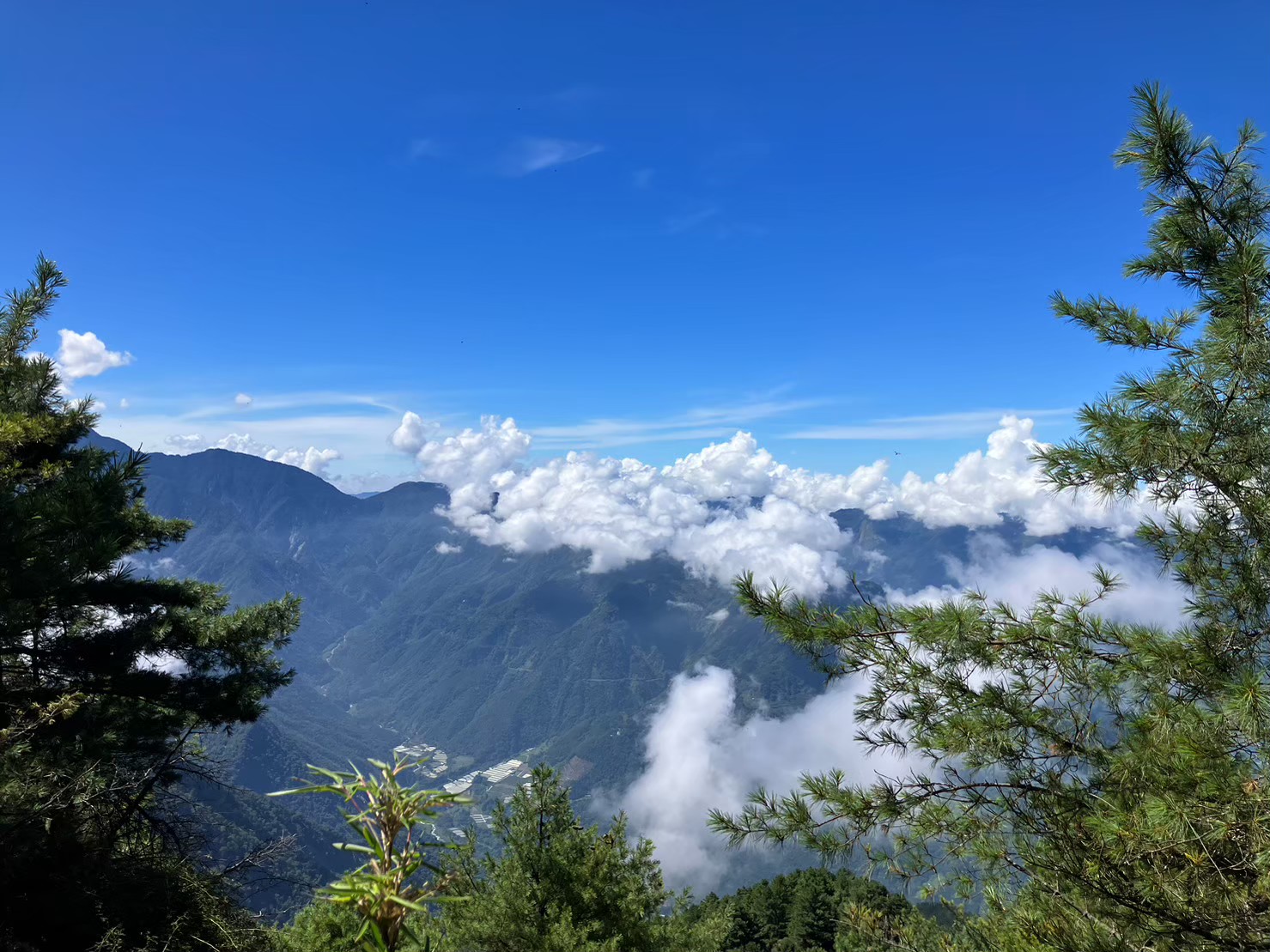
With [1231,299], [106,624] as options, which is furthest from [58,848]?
[1231,299]

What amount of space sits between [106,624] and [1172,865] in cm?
1634

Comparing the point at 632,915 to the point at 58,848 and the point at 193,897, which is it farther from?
the point at 58,848

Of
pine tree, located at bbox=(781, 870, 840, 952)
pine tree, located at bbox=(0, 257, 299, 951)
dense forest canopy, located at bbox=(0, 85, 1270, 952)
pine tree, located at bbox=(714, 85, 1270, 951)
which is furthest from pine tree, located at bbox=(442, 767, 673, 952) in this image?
pine tree, located at bbox=(781, 870, 840, 952)

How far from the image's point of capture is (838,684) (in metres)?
6.63

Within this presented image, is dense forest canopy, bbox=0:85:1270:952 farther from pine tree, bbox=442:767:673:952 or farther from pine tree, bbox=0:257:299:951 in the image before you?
pine tree, bbox=442:767:673:952

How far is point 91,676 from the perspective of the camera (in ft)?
38.1

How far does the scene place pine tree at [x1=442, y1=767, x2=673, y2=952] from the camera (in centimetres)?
1512

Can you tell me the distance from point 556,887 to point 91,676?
36.5ft

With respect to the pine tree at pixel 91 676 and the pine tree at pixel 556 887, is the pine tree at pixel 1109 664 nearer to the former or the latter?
the pine tree at pixel 91 676

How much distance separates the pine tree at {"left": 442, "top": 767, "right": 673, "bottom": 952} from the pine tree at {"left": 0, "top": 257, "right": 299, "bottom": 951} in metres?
6.61

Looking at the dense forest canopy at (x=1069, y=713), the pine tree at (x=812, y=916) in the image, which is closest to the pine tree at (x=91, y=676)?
the dense forest canopy at (x=1069, y=713)

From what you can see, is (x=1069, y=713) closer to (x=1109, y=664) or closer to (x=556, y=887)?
(x=1109, y=664)

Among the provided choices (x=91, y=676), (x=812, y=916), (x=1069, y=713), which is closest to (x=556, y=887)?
(x=91, y=676)

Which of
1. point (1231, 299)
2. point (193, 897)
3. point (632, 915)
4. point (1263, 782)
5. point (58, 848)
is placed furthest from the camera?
point (632, 915)
